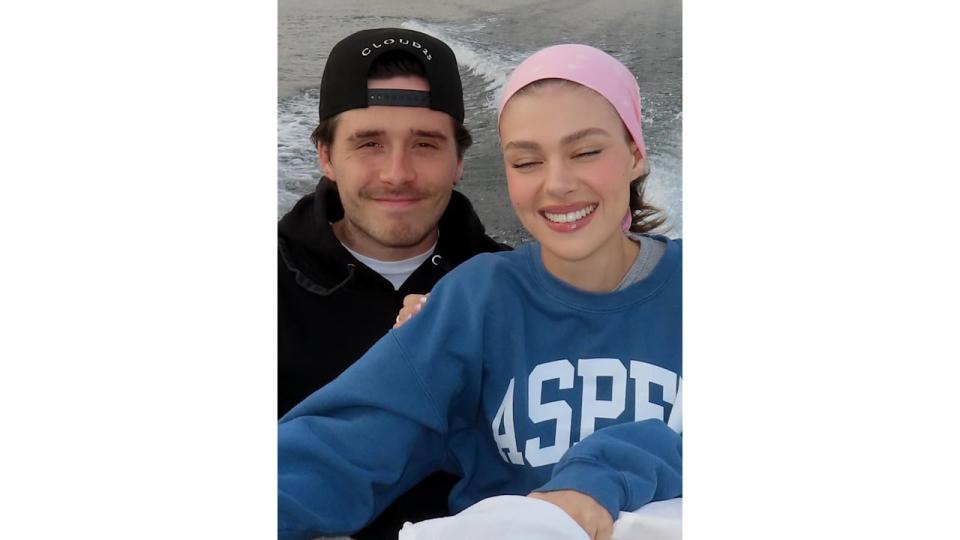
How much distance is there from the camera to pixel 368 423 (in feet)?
7.09

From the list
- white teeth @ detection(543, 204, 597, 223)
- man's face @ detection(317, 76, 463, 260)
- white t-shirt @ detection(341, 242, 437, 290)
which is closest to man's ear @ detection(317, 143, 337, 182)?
man's face @ detection(317, 76, 463, 260)

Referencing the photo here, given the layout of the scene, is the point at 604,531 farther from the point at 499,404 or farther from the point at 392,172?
the point at 392,172

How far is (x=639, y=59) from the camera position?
226 centimetres

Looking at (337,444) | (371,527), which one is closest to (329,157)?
(337,444)

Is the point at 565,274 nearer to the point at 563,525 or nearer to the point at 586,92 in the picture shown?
the point at 586,92

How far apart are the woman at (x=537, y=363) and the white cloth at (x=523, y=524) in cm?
4

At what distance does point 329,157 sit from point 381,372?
0.51 meters

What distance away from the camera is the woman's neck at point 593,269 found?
2.23m

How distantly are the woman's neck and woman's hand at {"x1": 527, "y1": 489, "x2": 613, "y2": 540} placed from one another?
46cm

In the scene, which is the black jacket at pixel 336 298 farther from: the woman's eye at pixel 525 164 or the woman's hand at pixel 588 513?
the woman's hand at pixel 588 513

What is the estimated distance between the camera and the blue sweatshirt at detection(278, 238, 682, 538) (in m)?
2.15

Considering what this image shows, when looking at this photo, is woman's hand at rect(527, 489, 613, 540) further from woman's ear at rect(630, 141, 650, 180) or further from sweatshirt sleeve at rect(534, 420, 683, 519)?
woman's ear at rect(630, 141, 650, 180)

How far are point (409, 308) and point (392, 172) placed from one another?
31 centimetres

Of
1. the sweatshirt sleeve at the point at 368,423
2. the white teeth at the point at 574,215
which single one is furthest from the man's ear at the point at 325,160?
the white teeth at the point at 574,215
